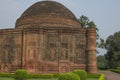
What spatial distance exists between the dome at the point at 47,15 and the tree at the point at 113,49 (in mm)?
13124

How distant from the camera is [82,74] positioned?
1334 centimetres

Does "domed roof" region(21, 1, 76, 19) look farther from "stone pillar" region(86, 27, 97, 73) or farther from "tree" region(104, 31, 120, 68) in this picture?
"tree" region(104, 31, 120, 68)

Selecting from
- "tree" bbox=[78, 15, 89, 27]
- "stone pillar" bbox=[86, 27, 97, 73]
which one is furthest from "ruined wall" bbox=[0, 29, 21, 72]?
"tree" bbox=[78, 15, 89, 27]

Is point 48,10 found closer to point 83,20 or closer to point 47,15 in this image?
point 47,15

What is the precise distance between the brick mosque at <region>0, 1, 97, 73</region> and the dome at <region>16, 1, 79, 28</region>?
257 cm

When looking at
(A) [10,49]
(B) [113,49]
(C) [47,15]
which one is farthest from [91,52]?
(B) [113,49]

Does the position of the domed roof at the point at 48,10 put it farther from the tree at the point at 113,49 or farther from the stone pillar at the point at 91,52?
the tree at the point at 113,49

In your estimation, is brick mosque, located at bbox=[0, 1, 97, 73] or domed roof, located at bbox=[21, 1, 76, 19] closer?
brick mosque, located at bbox=[0, 1, 97, 73]

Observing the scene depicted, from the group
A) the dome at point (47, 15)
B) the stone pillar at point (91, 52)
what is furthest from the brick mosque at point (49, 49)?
the dome at point (47, 15)

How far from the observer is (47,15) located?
2192 cm

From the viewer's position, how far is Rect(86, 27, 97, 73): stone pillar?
18703 mm

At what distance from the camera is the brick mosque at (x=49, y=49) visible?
739 inches

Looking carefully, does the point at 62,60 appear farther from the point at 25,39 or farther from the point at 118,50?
the point at 118,50

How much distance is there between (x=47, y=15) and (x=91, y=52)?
18.0ft
